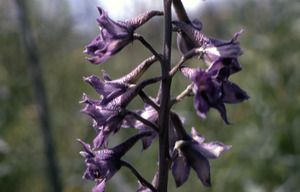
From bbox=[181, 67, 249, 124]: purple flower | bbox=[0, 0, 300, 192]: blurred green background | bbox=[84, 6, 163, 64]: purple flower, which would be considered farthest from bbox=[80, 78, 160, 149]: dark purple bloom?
bbox=[0, 0, 300, 192]: blurred green background

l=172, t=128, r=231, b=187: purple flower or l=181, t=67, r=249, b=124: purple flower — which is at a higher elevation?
l=181, t=67, r=249, b=124: purple flower

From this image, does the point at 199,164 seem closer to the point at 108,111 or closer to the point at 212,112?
the point at 108,111

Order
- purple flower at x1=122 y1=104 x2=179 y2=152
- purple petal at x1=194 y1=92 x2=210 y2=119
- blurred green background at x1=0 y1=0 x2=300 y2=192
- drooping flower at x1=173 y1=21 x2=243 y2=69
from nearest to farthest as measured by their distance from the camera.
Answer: purple petal at x1=194 y1=92 x2=210 y2=119, drooping flower at x1=173 y1=21 x2=243 y2=69, purple flower at x1=122 y1=104 x2=179 y2=152, blurred green background at x1=0 y1=0 x2=300 y2=192

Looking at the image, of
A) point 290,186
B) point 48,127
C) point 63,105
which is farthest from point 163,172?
point 63,105

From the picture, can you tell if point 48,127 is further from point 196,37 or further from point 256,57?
point 196,37

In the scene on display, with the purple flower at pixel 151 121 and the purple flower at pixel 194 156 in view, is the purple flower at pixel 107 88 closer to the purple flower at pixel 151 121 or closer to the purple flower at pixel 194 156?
the purple flower at pixel 151 121

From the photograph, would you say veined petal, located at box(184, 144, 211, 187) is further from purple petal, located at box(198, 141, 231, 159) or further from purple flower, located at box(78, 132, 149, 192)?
purple flower, located at box(78, 132, 149, 192)
